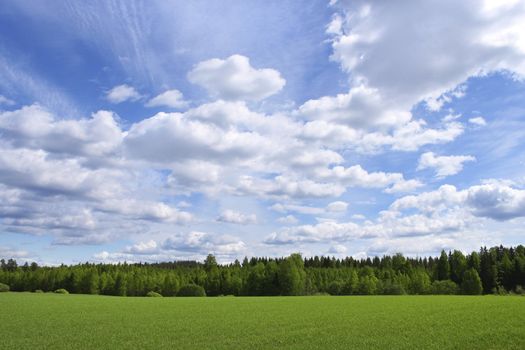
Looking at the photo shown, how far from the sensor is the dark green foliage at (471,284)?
125062 mm

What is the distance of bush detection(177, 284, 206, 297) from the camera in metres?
136

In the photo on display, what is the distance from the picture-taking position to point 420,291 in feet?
431

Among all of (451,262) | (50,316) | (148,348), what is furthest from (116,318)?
(451,262)

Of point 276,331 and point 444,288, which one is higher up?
point 444,288

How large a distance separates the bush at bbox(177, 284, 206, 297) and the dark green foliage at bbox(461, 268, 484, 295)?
75.6 m

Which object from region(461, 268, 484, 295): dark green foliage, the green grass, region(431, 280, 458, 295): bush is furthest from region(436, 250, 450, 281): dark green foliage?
the green grass

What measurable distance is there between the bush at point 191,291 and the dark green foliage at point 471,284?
248ft

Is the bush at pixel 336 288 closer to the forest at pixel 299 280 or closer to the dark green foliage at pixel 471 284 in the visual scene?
the forest at pixel 299 280

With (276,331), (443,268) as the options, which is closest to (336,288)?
(443,268)

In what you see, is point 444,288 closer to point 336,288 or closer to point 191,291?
point 336,288

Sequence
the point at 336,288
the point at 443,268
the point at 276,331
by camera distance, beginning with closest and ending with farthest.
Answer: the point at 276,331, the point at 336,288, the point at 443,268

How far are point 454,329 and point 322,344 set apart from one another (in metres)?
12.8

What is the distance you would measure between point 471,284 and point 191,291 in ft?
268

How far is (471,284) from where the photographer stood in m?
126
